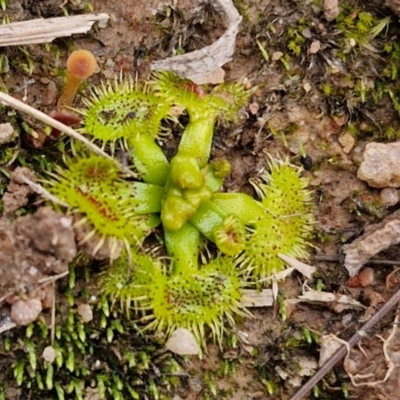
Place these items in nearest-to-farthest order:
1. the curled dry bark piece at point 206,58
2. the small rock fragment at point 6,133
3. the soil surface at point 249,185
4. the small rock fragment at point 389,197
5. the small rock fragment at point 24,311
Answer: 1. the small rock fragment at point 24,311
2. the soil surface at point 249,185
3. the small rock fragment at point 6,133
4. the curled dry bark piece at point 206,58
5. the small rock fragment at point 389,197

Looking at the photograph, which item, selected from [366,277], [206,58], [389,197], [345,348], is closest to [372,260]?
[366,277]

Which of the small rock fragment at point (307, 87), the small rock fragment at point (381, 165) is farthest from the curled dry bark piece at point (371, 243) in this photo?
the small rock fragment at point (307, 87)

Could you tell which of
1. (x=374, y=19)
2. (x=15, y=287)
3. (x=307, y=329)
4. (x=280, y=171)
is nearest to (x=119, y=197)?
(x=15, y=287)

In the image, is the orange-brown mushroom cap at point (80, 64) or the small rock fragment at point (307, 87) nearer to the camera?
the orange-brown mushroom cap at point (80, 64)

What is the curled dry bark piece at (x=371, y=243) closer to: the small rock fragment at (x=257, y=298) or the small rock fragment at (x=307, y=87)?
the small rock fragment at (x=257, y=298)

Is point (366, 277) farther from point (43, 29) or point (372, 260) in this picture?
point (43, 29)

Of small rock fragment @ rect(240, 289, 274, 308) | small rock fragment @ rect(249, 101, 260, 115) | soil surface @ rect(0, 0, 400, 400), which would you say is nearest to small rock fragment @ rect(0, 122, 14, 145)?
soil surface @ rect(0, 0, 400, 400)

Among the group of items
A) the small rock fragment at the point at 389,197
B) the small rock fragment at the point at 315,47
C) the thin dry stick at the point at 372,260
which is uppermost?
the small rock fragment at the point at 315,47
